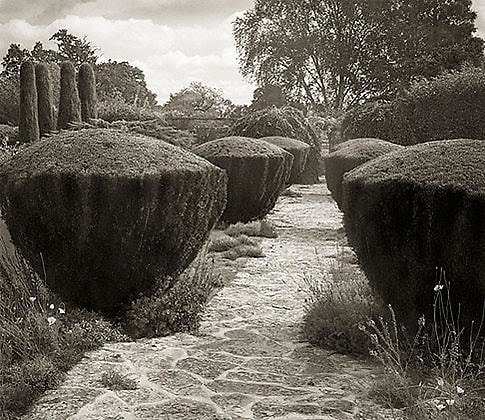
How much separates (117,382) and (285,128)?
17.1 metres

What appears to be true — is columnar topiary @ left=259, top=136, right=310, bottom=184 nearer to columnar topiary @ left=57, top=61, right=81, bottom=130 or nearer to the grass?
columnar topiary @ left=57, top=61, right=81, bottom=130

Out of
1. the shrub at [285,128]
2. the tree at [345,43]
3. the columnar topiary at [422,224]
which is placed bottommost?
the columnar topiary at [422,224]

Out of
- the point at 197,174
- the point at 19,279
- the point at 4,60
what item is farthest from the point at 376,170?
the point at 4,60

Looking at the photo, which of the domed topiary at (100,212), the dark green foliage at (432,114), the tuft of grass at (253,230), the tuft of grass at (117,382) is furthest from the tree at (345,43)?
the tuft of grass at (117,382)

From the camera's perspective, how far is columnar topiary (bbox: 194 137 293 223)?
10.9 meters

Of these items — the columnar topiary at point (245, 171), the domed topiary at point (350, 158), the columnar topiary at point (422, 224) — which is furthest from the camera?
the columnar topiary at point (245, 171)

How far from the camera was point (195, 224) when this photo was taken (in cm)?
586

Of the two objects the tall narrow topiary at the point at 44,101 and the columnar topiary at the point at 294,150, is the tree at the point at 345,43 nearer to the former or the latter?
Answer: the tall narrow topiary at the point at 44,101

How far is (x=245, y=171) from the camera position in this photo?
10.9 metres

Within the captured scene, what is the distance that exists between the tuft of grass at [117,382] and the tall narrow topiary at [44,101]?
20.9 meters

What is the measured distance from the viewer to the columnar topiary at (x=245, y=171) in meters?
10.9

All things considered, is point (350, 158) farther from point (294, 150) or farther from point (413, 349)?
point (294, 150)

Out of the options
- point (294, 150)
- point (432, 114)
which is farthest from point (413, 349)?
point (432, 114)

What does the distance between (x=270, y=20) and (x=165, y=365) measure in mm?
38189
